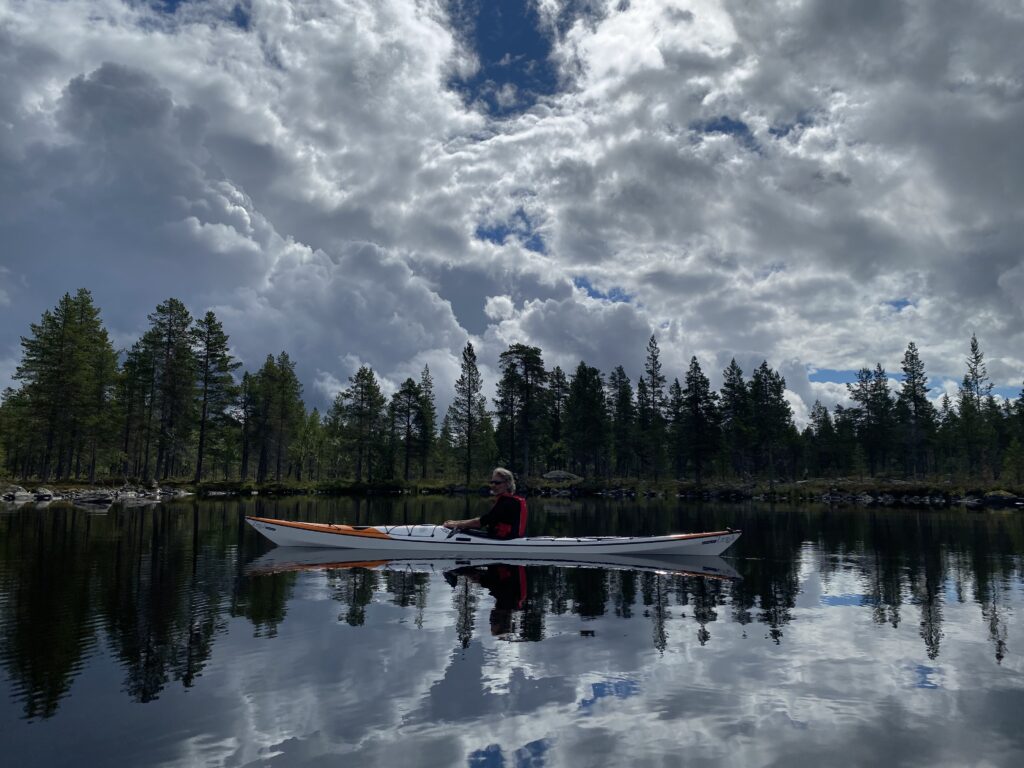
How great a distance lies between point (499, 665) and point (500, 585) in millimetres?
6397

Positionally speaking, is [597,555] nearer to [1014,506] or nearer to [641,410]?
[1014,506]

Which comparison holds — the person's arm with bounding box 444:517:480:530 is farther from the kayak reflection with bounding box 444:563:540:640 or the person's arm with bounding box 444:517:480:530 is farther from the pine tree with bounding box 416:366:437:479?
the pine tree with bounding box 416:366:437:479

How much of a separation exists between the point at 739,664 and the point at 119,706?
8.08 meters

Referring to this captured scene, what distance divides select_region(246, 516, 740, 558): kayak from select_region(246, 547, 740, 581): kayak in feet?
0.78

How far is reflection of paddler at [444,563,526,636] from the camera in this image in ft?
38.5

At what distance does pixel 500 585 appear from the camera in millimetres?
15367

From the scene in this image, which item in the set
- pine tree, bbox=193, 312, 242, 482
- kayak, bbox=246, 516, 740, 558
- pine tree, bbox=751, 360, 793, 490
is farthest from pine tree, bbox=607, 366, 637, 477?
kayak, bbox=246, 516, 740, 558

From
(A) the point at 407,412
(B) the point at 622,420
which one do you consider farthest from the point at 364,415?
(B) the point at 622,420

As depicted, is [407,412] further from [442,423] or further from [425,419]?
[442,423]

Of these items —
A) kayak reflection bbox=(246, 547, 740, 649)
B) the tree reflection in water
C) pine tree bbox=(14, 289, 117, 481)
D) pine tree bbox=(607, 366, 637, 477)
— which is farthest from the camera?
pine tree bbox=(607, 366, 637, 477)

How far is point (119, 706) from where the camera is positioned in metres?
7.16

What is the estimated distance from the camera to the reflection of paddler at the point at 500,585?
11750 mm

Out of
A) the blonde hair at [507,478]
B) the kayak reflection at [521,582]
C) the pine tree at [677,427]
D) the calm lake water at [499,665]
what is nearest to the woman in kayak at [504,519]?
the blonde hair at [507,478]

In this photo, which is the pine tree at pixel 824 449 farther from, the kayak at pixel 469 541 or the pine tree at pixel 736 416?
the kayak at pixel 469 541
